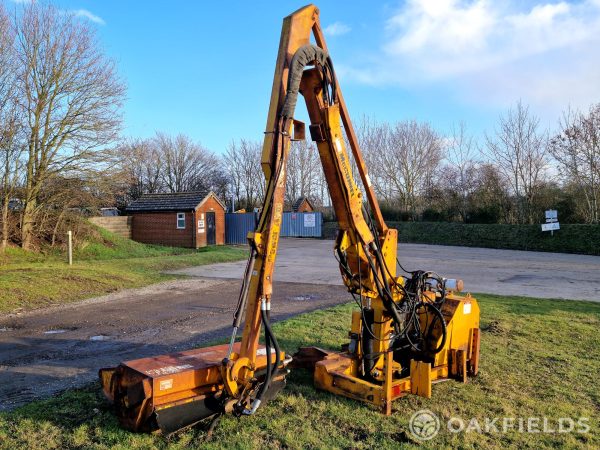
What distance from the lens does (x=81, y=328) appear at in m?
8.55

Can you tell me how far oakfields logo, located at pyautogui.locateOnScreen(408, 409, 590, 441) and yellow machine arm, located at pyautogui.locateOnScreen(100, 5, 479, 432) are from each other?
1.15 feet

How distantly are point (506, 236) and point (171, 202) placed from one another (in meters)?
20.2

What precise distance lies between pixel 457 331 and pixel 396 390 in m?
1.11

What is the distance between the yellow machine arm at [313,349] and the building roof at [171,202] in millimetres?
22959

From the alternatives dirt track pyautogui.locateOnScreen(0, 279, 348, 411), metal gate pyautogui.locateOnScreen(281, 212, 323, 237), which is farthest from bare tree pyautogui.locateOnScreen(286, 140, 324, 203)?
dirt track pyautogui.locateOnScreen(0, 279, 348, 411)

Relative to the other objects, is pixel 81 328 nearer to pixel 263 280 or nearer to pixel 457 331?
pixel 263 280

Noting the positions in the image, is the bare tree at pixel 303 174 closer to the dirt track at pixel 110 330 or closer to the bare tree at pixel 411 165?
the bare tree at pixel 411 165

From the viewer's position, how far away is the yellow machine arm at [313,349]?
405cm

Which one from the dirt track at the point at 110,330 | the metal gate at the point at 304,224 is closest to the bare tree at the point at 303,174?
the metal gate at the point at 304,224

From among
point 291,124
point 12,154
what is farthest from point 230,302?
point 12,154

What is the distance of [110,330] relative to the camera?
8.40 metres

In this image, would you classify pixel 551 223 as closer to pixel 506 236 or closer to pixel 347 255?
pixel 506 236

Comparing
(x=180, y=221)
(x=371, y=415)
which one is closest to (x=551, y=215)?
(x=180, y=221)

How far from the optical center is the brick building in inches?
1076
